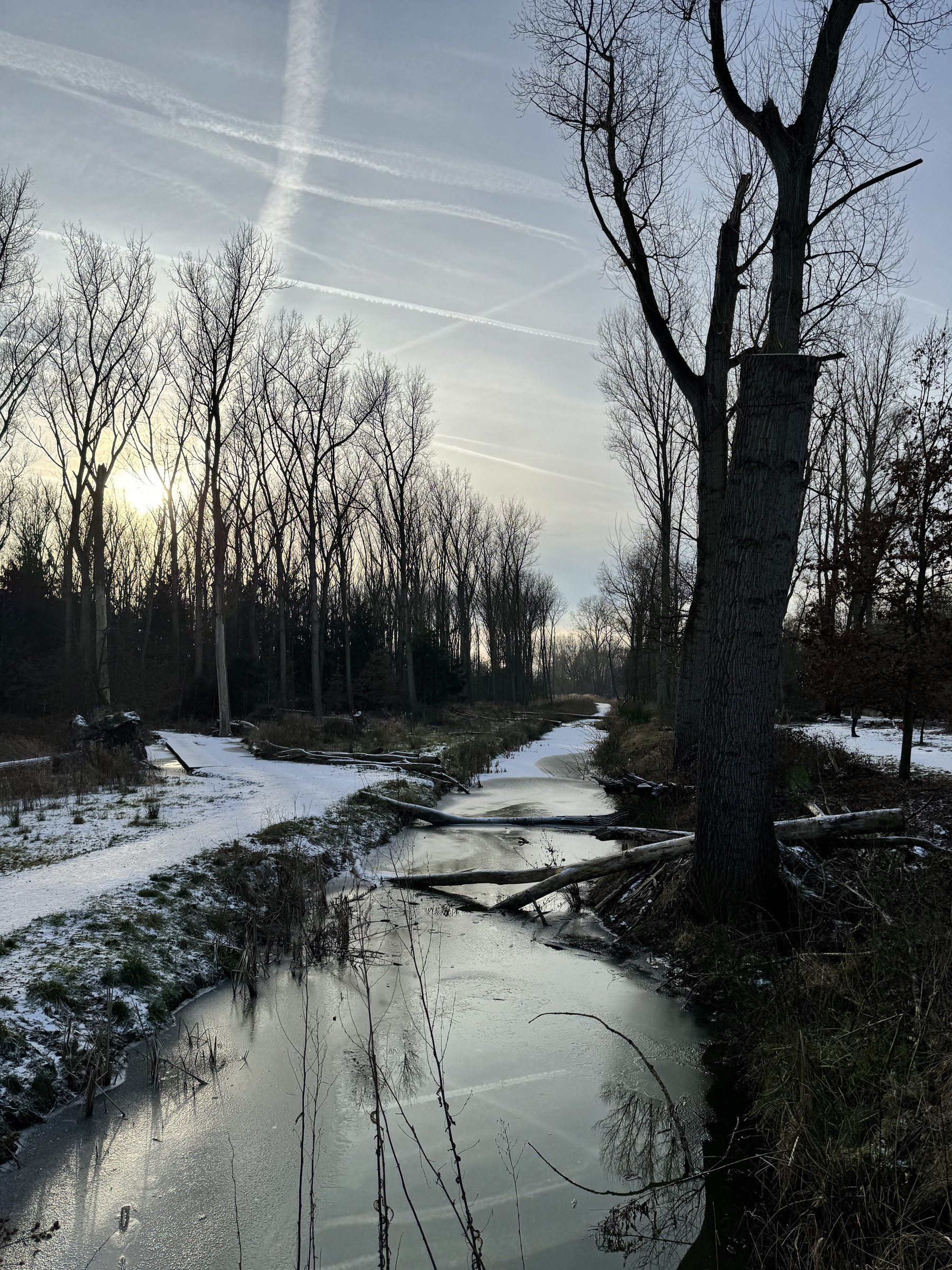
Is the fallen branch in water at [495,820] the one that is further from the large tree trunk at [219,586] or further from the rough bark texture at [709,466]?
the large tree trunk at [219,586]

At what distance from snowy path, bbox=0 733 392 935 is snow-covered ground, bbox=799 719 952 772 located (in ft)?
30.8

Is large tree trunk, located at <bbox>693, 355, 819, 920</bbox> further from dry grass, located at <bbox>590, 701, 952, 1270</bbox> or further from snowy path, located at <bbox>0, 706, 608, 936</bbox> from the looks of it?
snowy path, located at <bbox>0, 706, 608, 936</bbox>

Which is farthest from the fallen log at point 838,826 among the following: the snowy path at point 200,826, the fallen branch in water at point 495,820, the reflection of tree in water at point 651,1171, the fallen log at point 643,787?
the snowy path at point 200,826

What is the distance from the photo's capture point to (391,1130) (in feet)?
13.4

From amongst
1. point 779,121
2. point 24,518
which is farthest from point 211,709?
point 779,121

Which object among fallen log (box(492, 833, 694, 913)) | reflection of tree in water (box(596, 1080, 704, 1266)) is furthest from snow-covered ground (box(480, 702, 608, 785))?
reflection of tree in water (box(596, 1080, 704, 1266))

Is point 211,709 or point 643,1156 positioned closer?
point 643,1156

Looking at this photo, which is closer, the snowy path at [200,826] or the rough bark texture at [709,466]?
the snowy path at [200,826]

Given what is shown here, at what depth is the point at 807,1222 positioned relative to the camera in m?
2.97

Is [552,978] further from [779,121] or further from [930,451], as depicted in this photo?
[930,451]

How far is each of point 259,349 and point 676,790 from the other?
86.9 ft

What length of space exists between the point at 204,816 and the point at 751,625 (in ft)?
25.1

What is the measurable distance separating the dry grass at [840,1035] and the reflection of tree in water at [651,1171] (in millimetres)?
301

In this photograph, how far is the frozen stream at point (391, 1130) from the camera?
3297 mm
